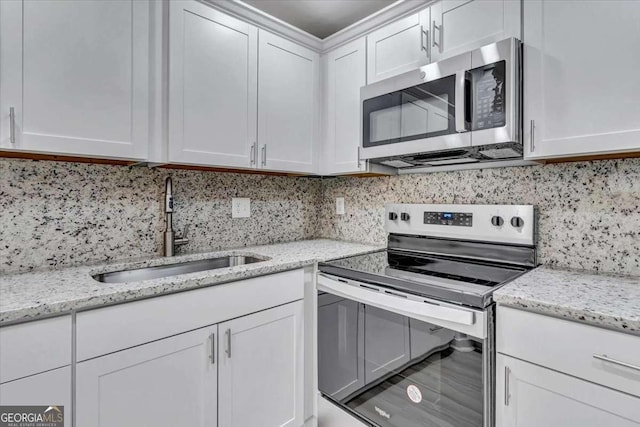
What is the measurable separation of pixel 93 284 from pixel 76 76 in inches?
29.9

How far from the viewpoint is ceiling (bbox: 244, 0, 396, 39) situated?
5.98ft

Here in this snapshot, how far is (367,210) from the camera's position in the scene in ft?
7.23

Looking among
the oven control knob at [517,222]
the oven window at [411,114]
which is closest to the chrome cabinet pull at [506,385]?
the oven control knob at [517,222]

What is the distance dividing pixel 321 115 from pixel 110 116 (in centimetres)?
116

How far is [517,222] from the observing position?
1518 mm

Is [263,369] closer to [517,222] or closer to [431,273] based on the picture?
[431,273]

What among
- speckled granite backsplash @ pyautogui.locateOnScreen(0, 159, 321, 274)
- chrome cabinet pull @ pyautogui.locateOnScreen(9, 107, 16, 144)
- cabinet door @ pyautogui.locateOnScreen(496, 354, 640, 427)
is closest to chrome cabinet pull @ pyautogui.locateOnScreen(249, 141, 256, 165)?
speckled granite backsplash @ pyautogui.locateOnScreen(0, 159, 321, 274)

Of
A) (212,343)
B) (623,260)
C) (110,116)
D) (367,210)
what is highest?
(110,116)

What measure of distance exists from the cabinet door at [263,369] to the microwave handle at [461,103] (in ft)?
3.45

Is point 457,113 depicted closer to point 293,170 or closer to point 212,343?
point 293,170

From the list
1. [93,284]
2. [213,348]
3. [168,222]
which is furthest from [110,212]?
[213,348]

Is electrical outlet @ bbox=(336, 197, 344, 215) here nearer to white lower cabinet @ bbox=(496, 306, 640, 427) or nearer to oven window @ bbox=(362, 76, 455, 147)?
oven window @ bbox=(362, 76, 455, 147)

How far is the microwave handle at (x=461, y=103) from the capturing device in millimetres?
1352

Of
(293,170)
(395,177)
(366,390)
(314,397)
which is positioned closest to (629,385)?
(366,390)
